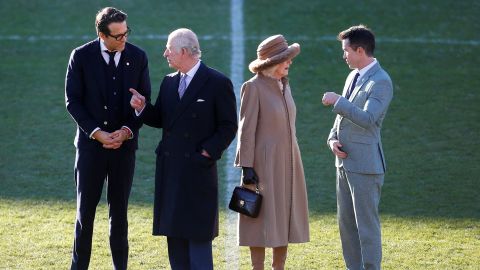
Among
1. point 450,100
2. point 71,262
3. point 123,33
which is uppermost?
point 123,33

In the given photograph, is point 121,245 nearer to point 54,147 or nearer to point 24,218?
point 24,218

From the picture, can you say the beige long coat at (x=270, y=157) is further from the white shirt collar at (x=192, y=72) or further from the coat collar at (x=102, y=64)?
the coat collar at (x=102, y=64)

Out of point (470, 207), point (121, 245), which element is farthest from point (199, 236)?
point (470, 207)

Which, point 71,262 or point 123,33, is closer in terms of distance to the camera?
point 123,33

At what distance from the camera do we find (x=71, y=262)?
768cm

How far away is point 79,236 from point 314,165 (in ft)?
13.0

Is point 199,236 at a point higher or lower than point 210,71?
lower

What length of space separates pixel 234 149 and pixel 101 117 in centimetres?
412

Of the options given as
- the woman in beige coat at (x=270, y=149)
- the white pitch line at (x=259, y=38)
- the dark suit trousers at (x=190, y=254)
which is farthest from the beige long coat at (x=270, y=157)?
the white pitch line at (x=259, y=38)

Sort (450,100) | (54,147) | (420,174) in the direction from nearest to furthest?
1. (420,174)
2. (54,147)
3. (450,100)

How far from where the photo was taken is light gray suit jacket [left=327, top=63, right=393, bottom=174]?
22.2ft

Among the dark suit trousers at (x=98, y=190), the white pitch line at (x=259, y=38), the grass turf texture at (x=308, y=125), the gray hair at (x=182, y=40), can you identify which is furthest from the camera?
the white pitch line at (x=259, y=38)

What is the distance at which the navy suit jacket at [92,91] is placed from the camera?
22.9 ft

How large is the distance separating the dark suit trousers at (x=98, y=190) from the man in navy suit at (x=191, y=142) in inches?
14.5
